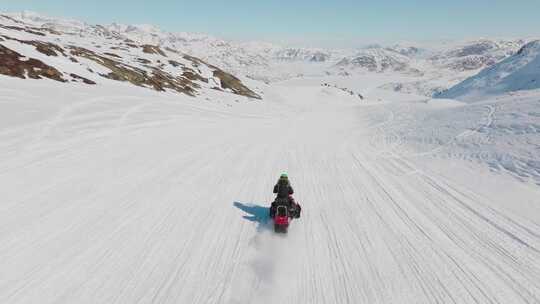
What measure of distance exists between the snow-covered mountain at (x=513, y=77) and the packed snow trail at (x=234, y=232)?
6521cm

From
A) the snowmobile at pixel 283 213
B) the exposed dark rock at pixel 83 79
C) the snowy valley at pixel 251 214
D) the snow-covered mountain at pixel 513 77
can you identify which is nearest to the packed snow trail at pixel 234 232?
the snowy valley at pixel 251 214

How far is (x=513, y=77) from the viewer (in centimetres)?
7219

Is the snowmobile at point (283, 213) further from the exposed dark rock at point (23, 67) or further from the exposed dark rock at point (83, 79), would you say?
the exposed dark rock at point (83, 79)

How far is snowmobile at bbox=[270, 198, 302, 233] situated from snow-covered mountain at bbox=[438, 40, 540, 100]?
225 feet

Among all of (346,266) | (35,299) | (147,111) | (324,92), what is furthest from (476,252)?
(324,92)

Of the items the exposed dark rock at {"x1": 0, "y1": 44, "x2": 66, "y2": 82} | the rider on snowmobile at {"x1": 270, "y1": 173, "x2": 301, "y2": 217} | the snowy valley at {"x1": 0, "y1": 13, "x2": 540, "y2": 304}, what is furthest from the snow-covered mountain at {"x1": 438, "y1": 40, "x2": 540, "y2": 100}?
the rider on snowmobile at {"x1": 270, "y1": 173, "x2": 301, "y2": 217}

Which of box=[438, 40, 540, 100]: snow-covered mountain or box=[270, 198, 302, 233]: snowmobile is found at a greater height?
box=[438, 40, 540, 100]: snow-covered mountain

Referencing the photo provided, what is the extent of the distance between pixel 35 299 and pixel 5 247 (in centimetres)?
205

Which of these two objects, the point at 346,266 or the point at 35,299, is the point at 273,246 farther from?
the point at 35,299

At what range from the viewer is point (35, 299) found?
542 centimetres

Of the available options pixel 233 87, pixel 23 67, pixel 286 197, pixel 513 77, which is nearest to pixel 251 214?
pixel 286 197

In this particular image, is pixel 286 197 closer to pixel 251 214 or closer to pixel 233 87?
pixel 251 214

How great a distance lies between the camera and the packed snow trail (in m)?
5.95

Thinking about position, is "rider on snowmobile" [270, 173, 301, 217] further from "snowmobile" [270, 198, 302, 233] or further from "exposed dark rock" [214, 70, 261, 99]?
"exposed dark rock" [214, 70, 261, 99]
